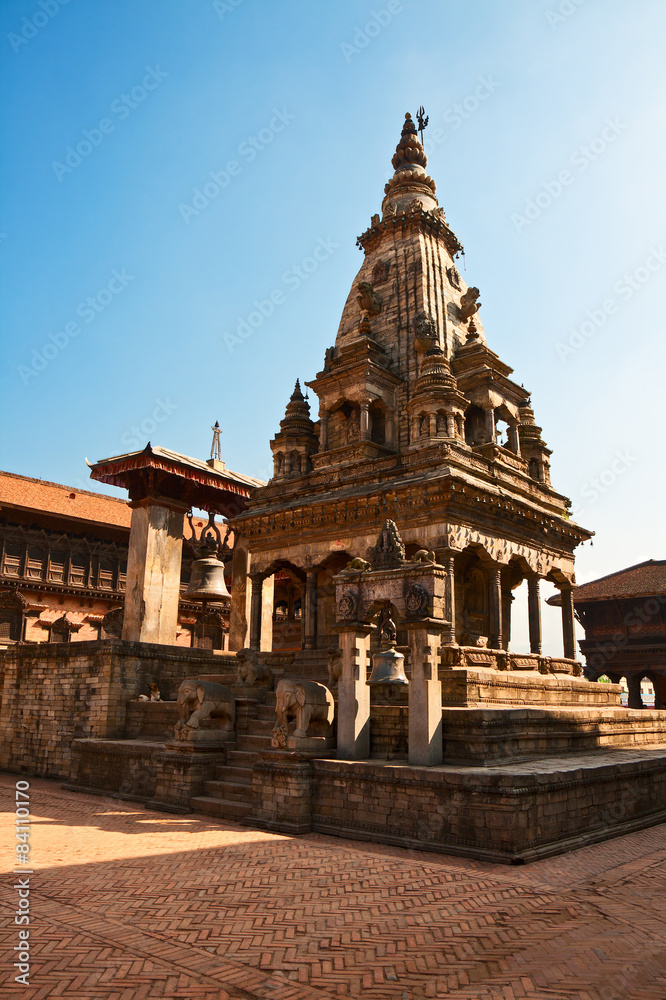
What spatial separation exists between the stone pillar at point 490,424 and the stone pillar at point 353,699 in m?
10.3

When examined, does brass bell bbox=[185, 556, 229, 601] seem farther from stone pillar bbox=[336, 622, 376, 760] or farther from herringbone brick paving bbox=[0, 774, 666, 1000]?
herringbone brick paving bbox=[0, 774, 666, 1000]

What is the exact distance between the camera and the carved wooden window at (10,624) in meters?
30.6

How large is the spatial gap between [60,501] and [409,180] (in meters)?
21.9

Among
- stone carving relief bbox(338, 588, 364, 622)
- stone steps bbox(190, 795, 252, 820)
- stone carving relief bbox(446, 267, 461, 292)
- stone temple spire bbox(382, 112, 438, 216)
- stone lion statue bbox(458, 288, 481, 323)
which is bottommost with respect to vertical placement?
stone steps bbox(190, 795, 252, 820)

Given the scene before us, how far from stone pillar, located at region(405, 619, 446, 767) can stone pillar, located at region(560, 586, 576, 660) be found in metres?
10.6

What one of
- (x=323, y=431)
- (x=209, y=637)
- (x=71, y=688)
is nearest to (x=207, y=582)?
(x=71, y=688)

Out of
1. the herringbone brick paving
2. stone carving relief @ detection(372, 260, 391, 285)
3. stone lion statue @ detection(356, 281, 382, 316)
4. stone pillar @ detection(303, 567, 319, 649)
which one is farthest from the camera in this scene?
stone carving relief @ detection(372, 260, 391, 285)

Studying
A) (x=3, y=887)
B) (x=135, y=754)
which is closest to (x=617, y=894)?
(x=3, y=887)

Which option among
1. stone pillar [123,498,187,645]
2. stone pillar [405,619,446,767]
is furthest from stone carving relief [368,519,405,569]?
stone pillar [123,498,187,645]

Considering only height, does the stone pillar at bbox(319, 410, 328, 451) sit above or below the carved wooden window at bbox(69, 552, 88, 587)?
above

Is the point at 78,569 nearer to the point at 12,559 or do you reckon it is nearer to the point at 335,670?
the point at 12,559

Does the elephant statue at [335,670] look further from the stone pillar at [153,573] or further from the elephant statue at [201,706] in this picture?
the stone pillar at [153,573]

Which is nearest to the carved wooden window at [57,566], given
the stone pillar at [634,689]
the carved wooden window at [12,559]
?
the carved wooden window at [12,559]

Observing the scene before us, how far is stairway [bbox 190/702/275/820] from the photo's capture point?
456 inches
